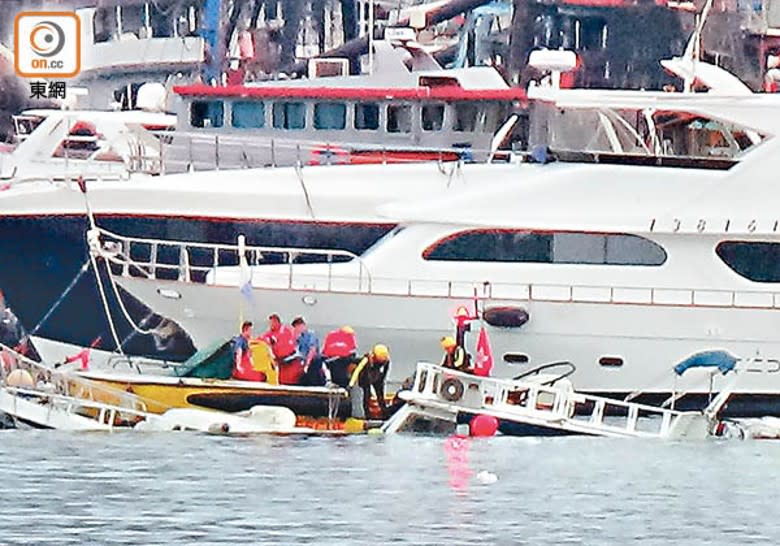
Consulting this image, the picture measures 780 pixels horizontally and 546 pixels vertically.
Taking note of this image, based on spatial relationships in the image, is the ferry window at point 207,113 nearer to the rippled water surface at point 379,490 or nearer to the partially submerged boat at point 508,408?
the rippled water surface at point 379,490

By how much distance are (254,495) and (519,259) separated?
267 inches

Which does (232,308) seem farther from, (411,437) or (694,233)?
(694,233)

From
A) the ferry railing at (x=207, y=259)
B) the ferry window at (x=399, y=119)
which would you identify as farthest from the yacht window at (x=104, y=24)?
the ferry railing at (x=207, y=259)

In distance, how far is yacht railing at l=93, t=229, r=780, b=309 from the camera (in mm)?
36375

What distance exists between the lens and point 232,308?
36844 millimetres

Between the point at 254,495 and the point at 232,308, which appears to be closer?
the point at 254,495

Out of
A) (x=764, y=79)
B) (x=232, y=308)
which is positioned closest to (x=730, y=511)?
(x=232, y=308)

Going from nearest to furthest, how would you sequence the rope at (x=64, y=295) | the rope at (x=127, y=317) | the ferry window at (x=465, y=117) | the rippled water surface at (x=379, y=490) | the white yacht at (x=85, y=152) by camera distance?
1. the rippled water surface at (x=379, y=490)
2. the rope at (x=127, y=317)
3. the rope at (x=64, y=295)
4. the ferry window at (x=465, y=117)
5. the white yacht at (x=85, y=152)

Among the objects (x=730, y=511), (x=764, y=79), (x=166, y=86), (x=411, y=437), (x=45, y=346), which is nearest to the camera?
(x=730, y=511)

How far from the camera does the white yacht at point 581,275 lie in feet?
119

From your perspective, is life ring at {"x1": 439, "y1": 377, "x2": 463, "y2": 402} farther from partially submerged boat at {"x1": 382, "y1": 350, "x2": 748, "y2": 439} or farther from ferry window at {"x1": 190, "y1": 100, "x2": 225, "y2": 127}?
ferry window at {"x1": 190, "y1": 100, "x2": 225, "y2": 127}

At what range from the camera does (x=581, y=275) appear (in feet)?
120

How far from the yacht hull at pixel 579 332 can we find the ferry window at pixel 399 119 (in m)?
3.56

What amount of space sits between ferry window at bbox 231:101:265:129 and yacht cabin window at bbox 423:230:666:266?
422 cm
